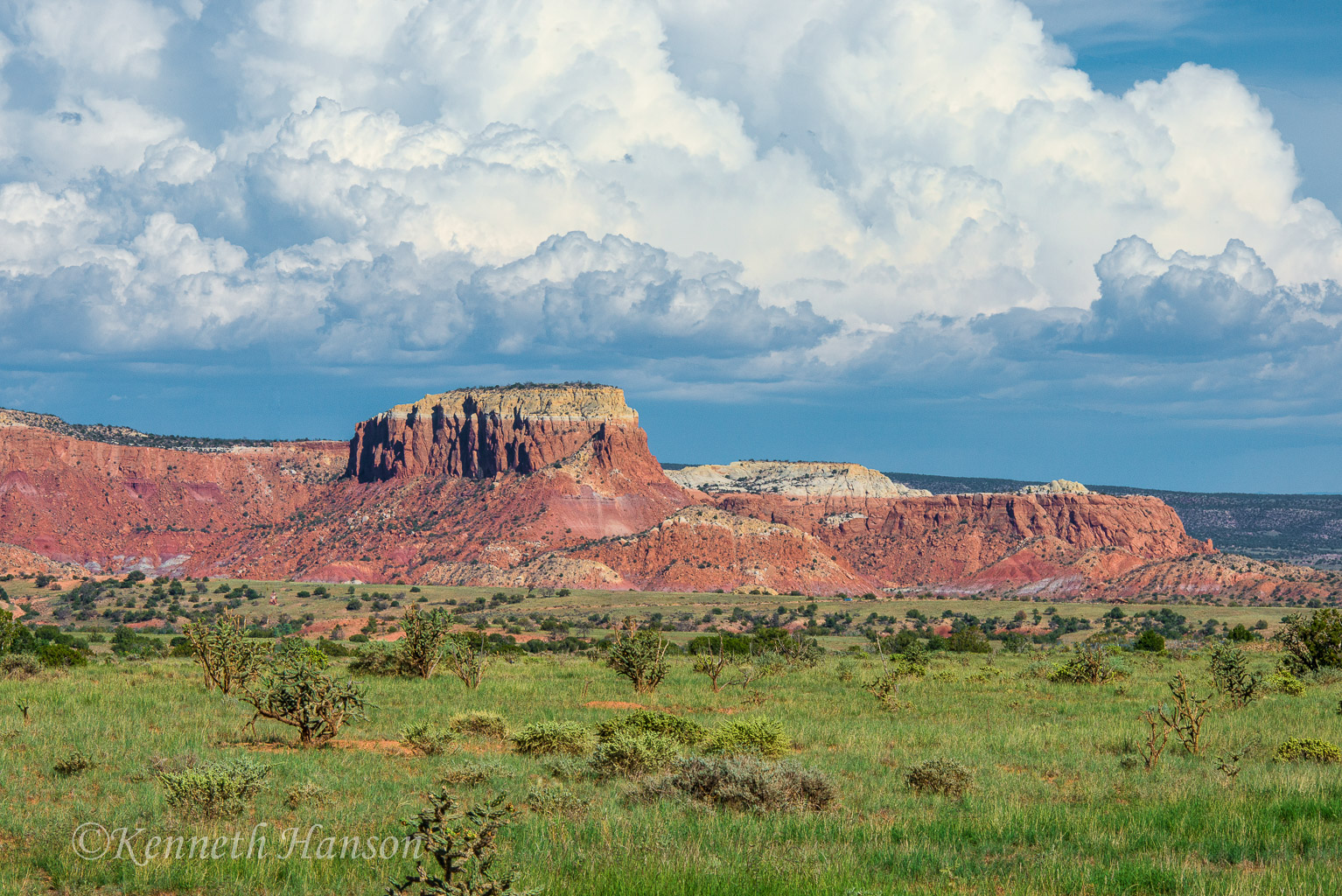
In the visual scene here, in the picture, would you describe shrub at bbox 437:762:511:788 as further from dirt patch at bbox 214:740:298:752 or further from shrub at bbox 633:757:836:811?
dirt patch at bbox 214:740:298:752

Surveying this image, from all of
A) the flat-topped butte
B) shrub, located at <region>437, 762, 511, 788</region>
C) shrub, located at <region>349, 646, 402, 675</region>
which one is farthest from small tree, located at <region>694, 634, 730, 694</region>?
the flat-topped butte

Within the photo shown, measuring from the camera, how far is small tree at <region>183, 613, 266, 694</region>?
27688 millimetres

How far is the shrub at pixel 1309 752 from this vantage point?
1823 centimetres

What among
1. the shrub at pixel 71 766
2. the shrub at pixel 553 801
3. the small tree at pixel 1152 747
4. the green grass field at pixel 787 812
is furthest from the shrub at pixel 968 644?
the shrub at pixel 71 766

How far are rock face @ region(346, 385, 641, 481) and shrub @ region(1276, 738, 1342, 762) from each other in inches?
5780

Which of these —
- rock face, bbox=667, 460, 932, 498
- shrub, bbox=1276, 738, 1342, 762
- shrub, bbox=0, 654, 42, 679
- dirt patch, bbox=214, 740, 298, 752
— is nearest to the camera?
shrub, bbox=1276, 738, 1342, 762

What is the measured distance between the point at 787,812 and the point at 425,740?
25.5 feet

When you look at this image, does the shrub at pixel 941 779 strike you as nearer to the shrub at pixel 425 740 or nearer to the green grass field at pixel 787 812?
the green grass field at pixel 787 812

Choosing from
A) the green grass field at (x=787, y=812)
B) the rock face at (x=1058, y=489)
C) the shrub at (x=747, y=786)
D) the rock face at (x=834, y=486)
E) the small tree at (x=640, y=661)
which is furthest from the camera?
the rock face at (x=834, y=486)

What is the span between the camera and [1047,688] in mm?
32750

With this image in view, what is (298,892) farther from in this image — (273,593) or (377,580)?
(377,580)

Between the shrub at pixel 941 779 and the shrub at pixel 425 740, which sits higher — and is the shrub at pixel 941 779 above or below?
above

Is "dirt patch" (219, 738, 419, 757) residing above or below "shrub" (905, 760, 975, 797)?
below

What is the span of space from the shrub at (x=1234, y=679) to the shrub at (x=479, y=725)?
17.5m
